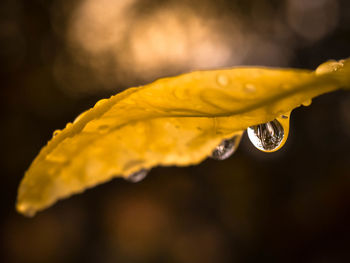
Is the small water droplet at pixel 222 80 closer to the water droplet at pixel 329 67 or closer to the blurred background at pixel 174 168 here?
the water droplet at pixel 329 67

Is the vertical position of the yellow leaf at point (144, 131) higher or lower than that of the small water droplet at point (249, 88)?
higher

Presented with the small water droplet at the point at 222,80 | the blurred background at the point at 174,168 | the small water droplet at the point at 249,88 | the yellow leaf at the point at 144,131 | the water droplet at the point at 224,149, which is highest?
the blurred background at the point at 174,168

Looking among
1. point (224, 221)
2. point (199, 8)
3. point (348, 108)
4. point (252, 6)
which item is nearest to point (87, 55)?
point (199, 8)

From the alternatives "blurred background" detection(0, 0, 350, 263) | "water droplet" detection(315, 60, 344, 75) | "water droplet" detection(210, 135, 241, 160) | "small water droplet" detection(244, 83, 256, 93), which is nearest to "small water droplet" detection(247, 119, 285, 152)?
"water droplet" detection(210, 135, 241, 160)

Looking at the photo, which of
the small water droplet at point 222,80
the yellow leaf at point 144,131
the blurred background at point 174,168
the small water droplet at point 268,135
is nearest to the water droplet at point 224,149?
the small water droplet at point 268,135

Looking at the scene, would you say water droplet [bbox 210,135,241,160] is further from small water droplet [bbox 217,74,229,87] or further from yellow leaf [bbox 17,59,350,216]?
small water droplet [bbox 217,74,229,87]

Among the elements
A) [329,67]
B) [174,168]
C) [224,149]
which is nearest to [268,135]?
[224,149]

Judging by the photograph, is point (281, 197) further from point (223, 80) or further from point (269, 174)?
point (223, 80)
